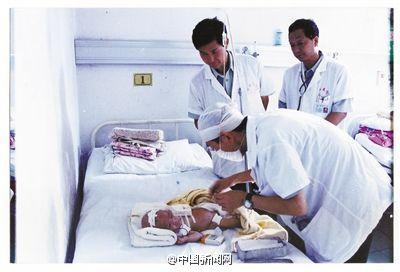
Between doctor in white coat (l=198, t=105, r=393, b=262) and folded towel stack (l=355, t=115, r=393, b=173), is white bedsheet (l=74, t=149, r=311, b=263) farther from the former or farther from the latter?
folded towel stack (l=355, t=115, r=393, b=173)

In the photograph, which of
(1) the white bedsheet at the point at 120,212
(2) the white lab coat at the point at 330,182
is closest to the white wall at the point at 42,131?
(1) the white bedsheet at the point at 120,212

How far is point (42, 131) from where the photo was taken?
2.96 feet

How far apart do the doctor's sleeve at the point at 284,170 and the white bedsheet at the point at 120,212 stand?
0.71 ft

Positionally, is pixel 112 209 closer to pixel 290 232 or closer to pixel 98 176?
pixel 98 176

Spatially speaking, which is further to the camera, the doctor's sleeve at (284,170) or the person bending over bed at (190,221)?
the person bending over bed at (190,221)

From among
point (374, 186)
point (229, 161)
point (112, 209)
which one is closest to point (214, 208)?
point (229, 161)

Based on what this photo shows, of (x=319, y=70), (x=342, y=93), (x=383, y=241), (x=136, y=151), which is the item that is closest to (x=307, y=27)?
(x=319, y=70)

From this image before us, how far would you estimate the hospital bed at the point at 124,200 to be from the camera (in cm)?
104

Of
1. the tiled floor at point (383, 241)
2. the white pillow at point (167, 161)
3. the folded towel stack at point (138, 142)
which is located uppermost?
the folded towel stack at point (138, 142)

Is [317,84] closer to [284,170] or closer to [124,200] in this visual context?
[284,170]

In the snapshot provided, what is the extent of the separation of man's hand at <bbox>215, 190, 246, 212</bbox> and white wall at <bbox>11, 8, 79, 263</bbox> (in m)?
0.51

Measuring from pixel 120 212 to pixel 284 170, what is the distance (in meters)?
0.63

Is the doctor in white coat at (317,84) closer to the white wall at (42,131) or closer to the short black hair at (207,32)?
the short black hair at (207,32)

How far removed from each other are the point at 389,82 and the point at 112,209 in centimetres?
104
